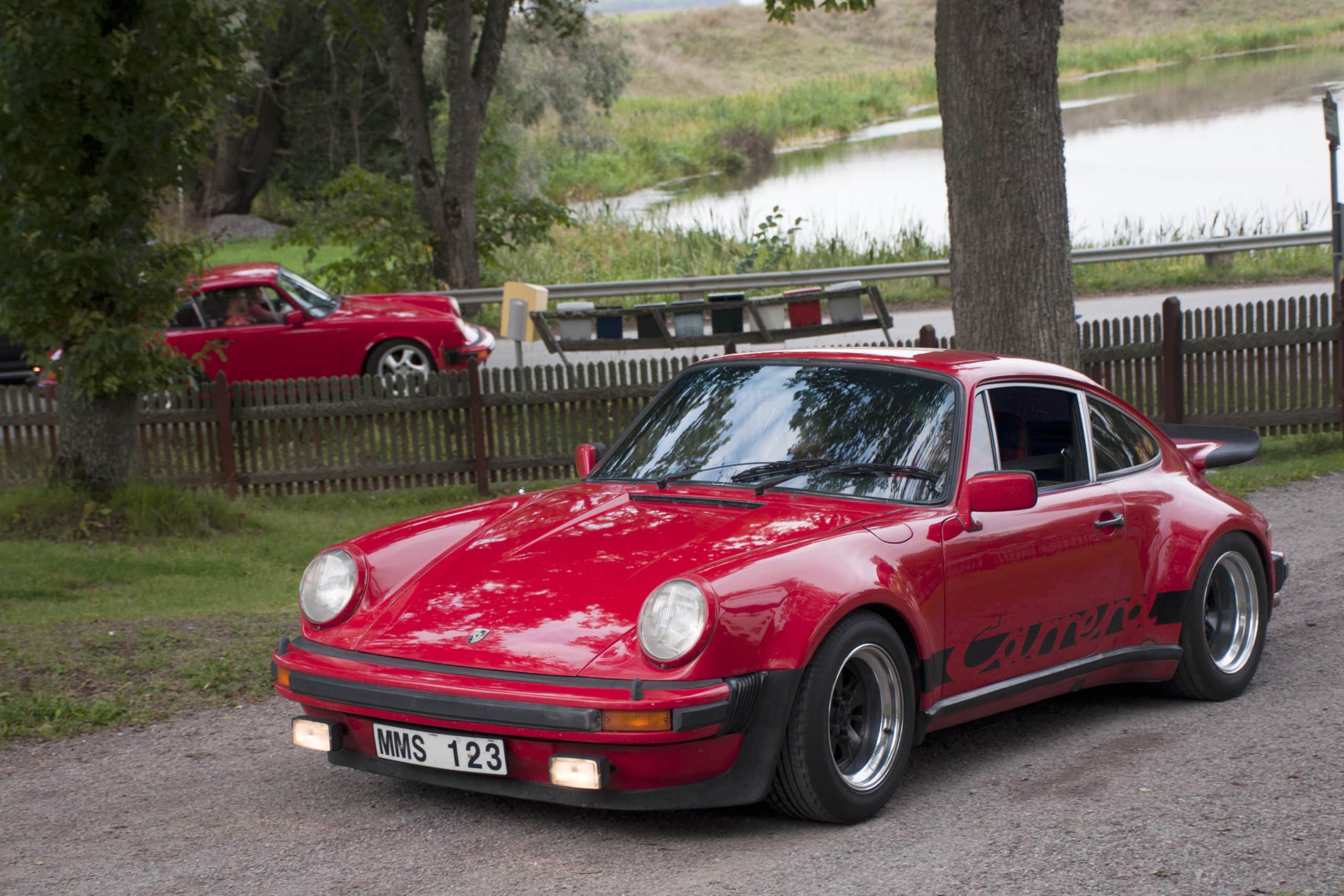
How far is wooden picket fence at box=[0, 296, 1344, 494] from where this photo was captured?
1323cm

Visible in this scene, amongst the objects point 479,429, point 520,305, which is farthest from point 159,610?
point 520,305

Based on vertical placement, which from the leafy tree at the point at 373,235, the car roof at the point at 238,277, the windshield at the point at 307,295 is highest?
the leafy tree at the point at 373,235

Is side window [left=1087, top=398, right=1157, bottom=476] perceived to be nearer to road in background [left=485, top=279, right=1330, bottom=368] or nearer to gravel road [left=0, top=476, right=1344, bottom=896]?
gravel road [left=0, top=476, right=1344, bottom=896]

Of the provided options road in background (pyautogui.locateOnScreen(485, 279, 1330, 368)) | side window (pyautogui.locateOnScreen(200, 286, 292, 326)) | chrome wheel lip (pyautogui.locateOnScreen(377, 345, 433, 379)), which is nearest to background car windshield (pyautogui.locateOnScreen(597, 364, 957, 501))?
chrome wheel lip (pyautogui.locateOnScreen(377, 345, 433, 379))

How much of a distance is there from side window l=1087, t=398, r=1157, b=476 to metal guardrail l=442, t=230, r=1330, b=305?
16496mm

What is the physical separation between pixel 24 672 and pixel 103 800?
1.91 meters

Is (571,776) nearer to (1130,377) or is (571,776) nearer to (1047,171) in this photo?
(1047,171)

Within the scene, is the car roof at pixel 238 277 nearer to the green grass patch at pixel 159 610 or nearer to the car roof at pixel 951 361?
the green grass patch at pixel 159 610

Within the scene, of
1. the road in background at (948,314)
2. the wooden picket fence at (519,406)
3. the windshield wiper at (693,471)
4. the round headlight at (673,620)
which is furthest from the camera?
the road in background at (948,314)

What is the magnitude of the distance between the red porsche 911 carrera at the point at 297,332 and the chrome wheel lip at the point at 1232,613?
11.1m

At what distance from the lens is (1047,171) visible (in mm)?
9555

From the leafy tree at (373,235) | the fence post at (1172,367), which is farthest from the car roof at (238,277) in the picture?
the fence post at (1172,367)

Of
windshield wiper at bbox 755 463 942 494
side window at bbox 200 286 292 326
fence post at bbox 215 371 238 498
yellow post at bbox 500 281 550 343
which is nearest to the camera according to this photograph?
windshield wiper at bbox 755 463 942 494

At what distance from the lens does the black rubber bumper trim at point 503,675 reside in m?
4.38
